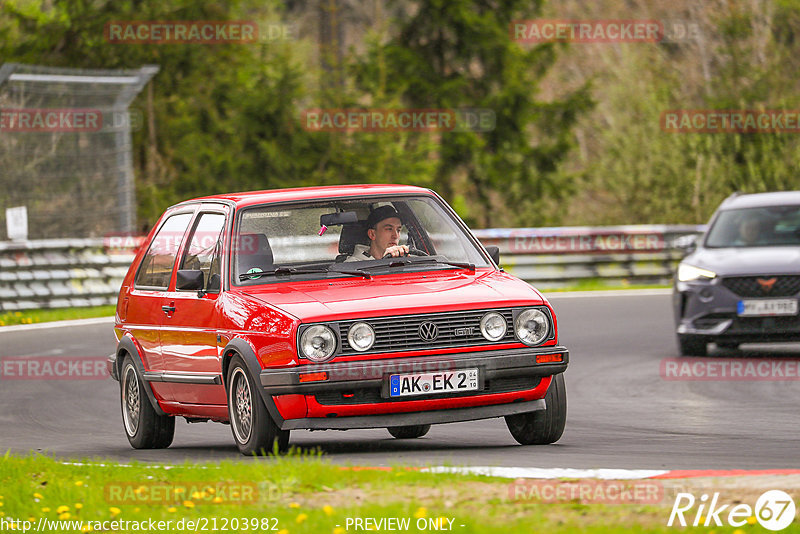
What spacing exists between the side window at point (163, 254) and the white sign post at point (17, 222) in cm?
1146

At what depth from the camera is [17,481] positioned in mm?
7668

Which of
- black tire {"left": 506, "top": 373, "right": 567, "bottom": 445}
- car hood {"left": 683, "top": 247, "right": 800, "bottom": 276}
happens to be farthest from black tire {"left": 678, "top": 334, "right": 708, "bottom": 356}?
black tire {"left": 506, "top": 373, "right": 567, "bottom": 445}

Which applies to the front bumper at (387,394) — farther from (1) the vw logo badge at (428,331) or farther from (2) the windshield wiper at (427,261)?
(2) the windshield wiper at (427,261)

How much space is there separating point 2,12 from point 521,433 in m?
24.5

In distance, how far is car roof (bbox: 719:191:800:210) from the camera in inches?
623

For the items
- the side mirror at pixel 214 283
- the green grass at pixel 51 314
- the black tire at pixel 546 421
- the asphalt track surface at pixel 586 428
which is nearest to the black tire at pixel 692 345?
the asphalt track surface at pixel 586 428

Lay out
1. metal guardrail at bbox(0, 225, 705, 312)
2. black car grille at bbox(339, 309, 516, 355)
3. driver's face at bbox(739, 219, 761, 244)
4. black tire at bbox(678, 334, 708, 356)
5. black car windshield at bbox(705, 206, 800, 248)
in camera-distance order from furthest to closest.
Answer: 1. metal guardrail at bbox(0, 225, 705, 312)
2. driver's face at bbox(739, 219, 761, 244)
3. black car windshield at bbox(705, 206, 800, 248)
4. black tire at bbox(678, 334, 708, 356)
5. black car grille at bbox(339, 309, 516, 355)

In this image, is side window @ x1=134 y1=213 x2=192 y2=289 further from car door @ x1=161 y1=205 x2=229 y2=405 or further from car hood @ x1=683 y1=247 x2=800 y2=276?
car hood @ x1=683 y1=247 x2=800 y2=276

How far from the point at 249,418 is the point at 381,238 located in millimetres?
1664

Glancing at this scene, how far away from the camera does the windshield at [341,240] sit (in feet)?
29.8

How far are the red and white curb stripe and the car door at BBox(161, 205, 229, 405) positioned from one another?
235cm

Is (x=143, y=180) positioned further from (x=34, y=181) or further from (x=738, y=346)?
(x=738, y=346)

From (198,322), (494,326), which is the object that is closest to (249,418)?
(198,322)

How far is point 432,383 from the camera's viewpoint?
8195 mm
